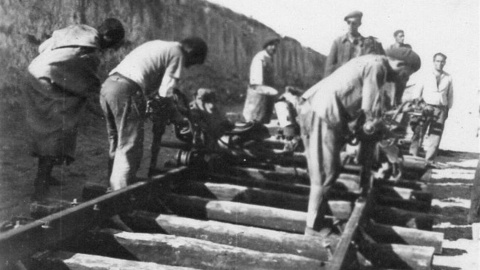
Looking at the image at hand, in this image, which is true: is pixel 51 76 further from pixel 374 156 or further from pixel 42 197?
pixel 374 156

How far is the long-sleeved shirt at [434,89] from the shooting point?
8.80 meters

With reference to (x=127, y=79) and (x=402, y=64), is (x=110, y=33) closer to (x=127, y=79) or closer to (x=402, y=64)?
(x=127, y=79)

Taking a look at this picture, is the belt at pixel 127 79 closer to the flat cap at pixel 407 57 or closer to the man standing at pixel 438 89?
the flat cap at pixel 407 57

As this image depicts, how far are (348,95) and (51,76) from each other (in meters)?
2.32

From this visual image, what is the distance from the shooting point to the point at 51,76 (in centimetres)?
476

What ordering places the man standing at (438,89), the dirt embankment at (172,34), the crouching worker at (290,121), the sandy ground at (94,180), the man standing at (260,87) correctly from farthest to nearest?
the man standing at (260,87) < the man standing at (438,89) < the dirt embankment at (172,34) < the crouching worker at (290,121) < the sandy ground at (94,180)

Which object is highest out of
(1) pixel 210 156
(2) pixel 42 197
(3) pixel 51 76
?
(3) pixel 51 76

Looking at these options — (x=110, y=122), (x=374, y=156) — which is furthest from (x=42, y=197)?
(x=374, y=156)

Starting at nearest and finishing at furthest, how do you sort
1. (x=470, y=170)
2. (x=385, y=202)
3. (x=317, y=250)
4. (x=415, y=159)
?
(x=317, y=250) < (x=385, y=202) < (x=415, y=159) < (x=470, y=170)

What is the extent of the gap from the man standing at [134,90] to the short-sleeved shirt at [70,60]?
0.33 meters

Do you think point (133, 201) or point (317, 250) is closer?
point (317, 250)

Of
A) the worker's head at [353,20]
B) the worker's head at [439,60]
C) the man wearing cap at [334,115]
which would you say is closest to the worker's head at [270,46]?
the worker's head at [439,60]

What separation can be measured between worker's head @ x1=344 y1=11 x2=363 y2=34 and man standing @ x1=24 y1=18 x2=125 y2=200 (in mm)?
3024

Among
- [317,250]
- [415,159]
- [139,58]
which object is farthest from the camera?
[415,159]
